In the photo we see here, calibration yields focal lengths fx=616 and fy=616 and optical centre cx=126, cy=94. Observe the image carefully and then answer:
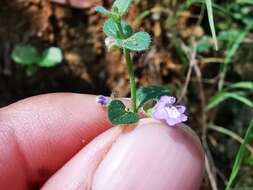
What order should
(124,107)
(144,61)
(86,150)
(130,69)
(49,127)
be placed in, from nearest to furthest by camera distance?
(130,69)
(124,107)
(86,150)
(49,127)
(144,61)

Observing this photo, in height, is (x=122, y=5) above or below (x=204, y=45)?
above

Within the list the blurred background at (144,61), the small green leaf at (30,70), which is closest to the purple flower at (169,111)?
the blurred background at (144,61)

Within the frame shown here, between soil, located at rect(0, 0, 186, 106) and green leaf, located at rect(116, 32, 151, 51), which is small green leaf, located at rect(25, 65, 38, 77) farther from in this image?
green leaf, located at rect(116, 32, 151, 51)

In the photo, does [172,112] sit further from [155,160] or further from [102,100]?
[102,100]

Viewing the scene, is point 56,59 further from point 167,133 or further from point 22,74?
point 167,133

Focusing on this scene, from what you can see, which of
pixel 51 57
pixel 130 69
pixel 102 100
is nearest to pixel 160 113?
pixel 130 69

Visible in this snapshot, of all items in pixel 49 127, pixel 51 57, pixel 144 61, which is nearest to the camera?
pixel 49 127

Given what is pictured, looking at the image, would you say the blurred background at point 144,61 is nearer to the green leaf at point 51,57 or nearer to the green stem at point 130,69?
the green leaf at point 51,57

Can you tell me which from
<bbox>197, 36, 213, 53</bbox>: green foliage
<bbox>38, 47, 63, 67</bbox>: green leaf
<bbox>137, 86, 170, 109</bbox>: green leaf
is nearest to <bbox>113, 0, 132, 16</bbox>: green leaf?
<bbox>137, 86, 170, 109</bbox>: green leaf
